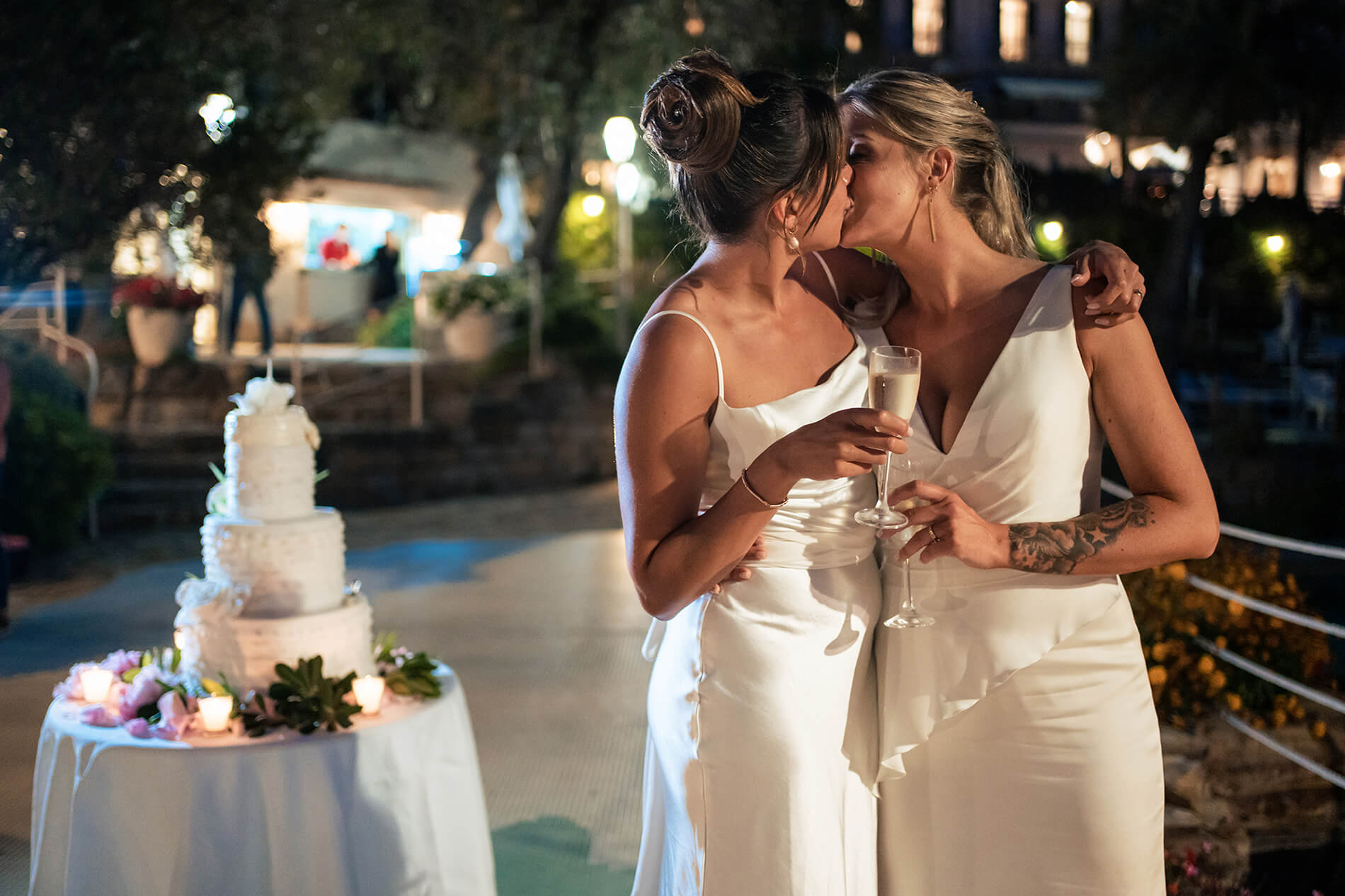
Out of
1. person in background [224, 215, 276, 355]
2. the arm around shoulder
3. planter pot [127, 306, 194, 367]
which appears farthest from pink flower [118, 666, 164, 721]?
planter pot [127, 306, 194, 367]

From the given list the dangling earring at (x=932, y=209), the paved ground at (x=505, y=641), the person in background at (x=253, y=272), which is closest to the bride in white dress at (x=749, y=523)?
the dangling earring at (x=932, y=209)

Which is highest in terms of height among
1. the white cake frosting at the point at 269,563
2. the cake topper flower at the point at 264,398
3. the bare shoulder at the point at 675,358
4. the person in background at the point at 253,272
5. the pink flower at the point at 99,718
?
the person in background at the point at 253,272

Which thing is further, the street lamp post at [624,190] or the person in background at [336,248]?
the person in background at [336,248]

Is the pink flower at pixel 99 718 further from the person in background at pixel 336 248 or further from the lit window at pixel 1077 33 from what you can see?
the lit window at pixel 1077 33

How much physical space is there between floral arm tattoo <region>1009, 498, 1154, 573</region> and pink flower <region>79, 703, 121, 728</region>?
2.11m

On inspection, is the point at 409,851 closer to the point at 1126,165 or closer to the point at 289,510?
the point at 289,510

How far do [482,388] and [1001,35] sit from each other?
2589cm

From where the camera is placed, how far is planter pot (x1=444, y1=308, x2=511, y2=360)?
13797mm

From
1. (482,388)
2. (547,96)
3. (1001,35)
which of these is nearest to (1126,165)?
(1001,35)

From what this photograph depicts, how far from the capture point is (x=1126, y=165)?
23.8 meters

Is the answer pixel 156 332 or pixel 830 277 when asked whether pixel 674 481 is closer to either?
pixel 830 277

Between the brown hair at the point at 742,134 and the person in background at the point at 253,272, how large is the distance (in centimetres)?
709

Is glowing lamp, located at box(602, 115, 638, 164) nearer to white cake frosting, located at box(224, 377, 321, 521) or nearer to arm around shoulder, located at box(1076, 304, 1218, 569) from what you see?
white cake frosting, located at box(224, 377, 321, 521)

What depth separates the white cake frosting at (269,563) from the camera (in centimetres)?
286
